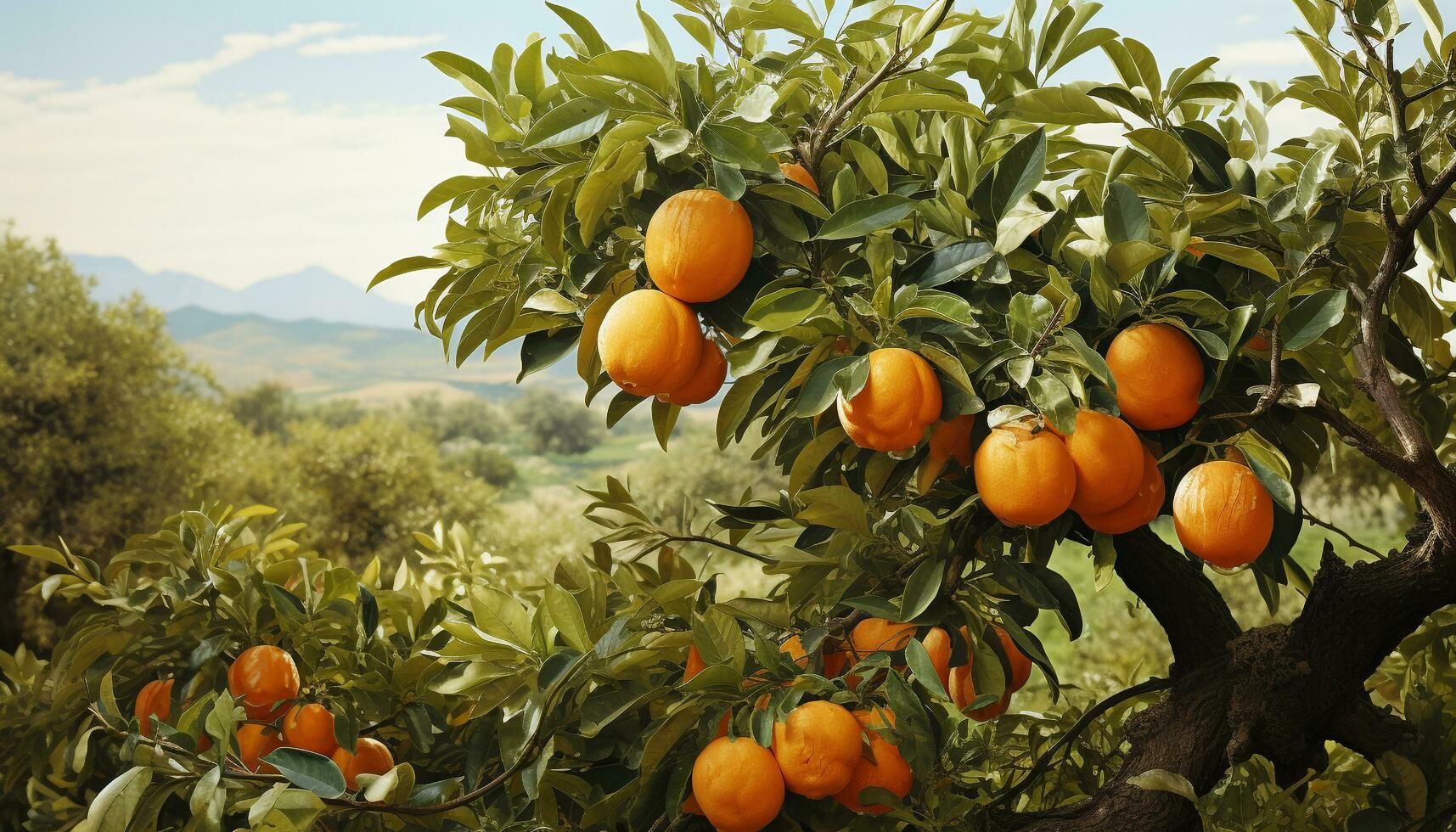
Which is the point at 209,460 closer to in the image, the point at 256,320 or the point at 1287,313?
the point at 1287,313

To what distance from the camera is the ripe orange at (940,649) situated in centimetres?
84

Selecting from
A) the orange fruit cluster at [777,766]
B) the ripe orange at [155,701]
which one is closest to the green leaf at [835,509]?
the orange fruit cluster at [777,766]

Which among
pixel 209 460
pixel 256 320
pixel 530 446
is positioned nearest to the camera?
pixel 209 460

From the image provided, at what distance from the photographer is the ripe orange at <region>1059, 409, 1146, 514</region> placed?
61 centimetres

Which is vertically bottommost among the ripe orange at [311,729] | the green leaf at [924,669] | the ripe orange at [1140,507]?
the ripe orange at [311,729]

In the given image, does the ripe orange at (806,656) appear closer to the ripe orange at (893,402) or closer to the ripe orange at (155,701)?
the ripe orange at (893,402)

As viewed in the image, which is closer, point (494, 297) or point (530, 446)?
point (494, 297)

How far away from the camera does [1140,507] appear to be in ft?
2.22

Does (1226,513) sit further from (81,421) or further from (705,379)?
(81,421)

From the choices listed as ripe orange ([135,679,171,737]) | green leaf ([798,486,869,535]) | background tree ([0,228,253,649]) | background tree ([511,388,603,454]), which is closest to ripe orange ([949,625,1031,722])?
green leaf ([798,486,869,535])

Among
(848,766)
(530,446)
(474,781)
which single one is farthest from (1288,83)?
(530,446)

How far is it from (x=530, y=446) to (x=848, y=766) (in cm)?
943

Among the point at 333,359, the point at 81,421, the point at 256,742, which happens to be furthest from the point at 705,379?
the point at 333,359

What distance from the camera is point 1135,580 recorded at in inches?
34.5
